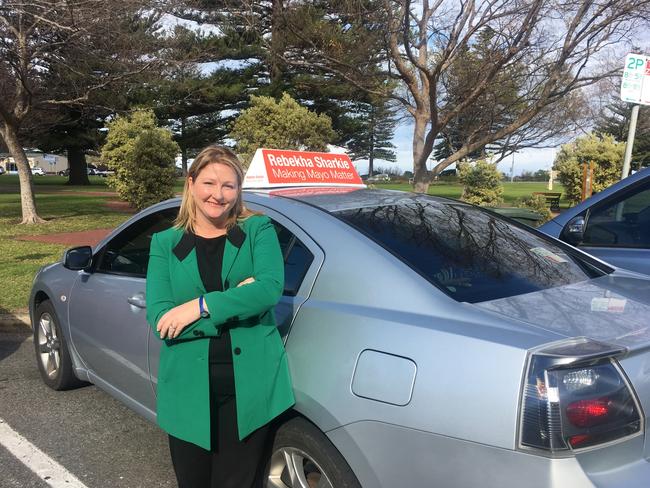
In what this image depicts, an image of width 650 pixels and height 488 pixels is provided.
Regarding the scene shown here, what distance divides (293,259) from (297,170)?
1372mm

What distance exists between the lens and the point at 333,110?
96.9 feet

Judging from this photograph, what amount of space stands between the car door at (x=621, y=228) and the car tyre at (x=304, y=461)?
7.94ft

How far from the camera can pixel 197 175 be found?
206cm

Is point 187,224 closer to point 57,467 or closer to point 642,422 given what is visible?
point 642,422

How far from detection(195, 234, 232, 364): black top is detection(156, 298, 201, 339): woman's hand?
0.37 feet

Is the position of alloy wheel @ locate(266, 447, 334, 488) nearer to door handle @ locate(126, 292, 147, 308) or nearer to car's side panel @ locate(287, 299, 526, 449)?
car's side panel @ locate(287, 299, 526, 449)

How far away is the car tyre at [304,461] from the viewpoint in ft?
6.38

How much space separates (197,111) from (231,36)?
6.29m

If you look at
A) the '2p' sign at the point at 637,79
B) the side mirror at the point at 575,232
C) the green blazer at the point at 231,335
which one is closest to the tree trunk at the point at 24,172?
the '2p' sign at the point at 637,79

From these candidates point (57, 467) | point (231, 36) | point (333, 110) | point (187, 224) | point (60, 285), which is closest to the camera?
point (187, 224)

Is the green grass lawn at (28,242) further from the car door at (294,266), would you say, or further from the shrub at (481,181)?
the shrub at (481,181)

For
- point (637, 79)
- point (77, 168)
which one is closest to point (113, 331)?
point (637, 79)

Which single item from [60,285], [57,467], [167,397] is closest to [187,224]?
[167,397]

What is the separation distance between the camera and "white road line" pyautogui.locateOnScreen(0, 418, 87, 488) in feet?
9.70
